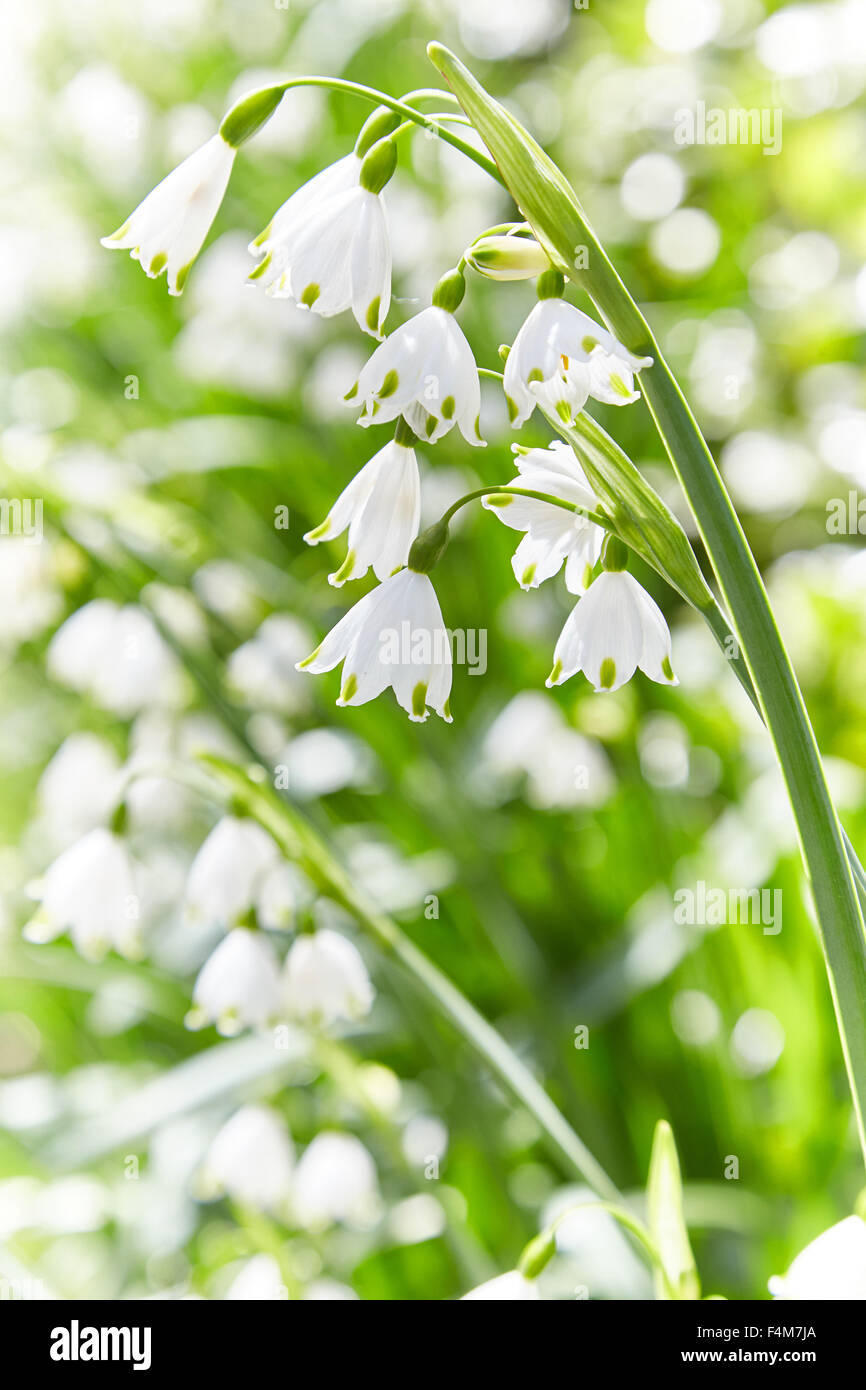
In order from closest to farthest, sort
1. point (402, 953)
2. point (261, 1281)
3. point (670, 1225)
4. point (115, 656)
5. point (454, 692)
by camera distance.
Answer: point (670, 1225)
point (402, 953)
point (261, 1281)
point (115, 656)
point (454, 692)

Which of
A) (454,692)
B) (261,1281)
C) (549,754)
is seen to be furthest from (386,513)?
(454,692)

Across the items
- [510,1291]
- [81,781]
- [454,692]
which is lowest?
[510,1291]

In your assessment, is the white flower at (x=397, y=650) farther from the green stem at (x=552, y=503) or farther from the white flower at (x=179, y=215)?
the white flower at (x=179, y=215)

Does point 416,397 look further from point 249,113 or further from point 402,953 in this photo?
point 402,953

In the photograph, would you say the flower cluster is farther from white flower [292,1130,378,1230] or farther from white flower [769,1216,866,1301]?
white flower [292,1130,378,1230]

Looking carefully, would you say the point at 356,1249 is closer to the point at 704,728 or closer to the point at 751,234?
the point at 704,728
